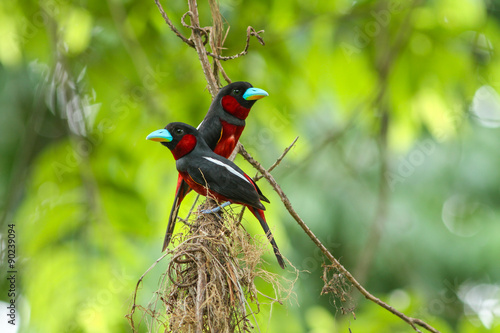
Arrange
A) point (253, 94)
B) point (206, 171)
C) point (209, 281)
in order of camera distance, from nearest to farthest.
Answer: point (209, 281) → point (206, 171) → point (253, 94)

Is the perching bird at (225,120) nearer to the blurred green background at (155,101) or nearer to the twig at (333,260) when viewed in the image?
the twig at (333,260)

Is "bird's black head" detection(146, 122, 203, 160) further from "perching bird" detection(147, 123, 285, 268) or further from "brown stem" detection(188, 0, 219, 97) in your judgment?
"brown stem" detection(188, 0, 219, 97)

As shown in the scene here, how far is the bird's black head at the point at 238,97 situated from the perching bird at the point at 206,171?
0.19 metres

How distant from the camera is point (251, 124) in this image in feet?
10.5

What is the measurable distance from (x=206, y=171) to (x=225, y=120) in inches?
11.0

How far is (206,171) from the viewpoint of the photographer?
1.90 meters

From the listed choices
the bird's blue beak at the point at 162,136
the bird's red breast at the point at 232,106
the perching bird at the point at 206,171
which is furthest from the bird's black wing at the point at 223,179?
the bird's red breast at the point at 232,106

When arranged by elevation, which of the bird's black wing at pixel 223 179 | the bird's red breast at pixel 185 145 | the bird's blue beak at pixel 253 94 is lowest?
the bird's black wing at pixel 223 179

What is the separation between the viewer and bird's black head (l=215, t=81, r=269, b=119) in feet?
6.78

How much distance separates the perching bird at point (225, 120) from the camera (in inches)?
82.1

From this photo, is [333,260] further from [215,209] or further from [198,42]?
[198,42]

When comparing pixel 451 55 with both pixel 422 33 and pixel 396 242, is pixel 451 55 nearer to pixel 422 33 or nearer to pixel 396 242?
pixel 422 33

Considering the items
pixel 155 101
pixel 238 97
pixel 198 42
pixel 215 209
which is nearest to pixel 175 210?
pixel 215 209

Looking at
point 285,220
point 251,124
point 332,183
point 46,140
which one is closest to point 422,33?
point 251,124
